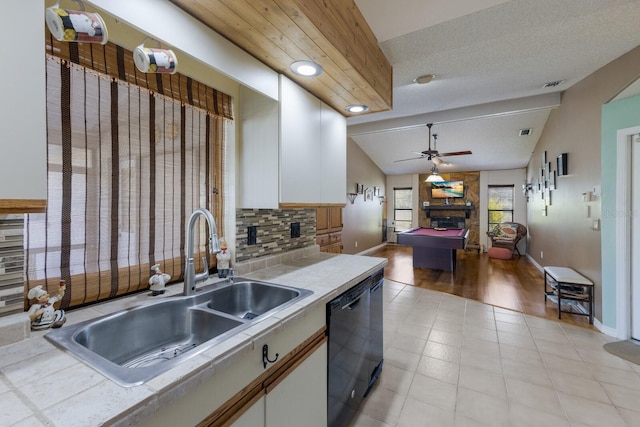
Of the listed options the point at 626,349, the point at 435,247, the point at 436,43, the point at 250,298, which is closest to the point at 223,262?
the point at 250,298

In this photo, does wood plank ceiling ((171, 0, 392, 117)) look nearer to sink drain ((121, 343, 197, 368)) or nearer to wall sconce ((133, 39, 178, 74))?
wall sconce ((133, 39, 178, 74))

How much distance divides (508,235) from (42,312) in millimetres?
8940

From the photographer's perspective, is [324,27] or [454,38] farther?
[454,38]

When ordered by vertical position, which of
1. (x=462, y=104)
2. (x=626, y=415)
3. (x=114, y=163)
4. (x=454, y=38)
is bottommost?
(x=626, y=415)

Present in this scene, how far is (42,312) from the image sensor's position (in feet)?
3.21

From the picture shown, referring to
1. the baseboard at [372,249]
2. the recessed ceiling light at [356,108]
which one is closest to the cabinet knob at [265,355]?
the recessed ceiling light at [356,108]

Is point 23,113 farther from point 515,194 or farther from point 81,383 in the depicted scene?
point 515,194

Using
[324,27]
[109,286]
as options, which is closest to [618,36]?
[324,27]

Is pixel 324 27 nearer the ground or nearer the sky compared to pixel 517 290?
nearer the sky

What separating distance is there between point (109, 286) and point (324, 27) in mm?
1559

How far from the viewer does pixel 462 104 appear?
4527mm

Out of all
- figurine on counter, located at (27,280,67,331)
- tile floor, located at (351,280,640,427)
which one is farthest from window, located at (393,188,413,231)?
figurine on counter, located at (27,280,67,331)

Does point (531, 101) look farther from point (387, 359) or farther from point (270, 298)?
point (270, 298)

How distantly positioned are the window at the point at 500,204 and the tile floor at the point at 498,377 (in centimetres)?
611
